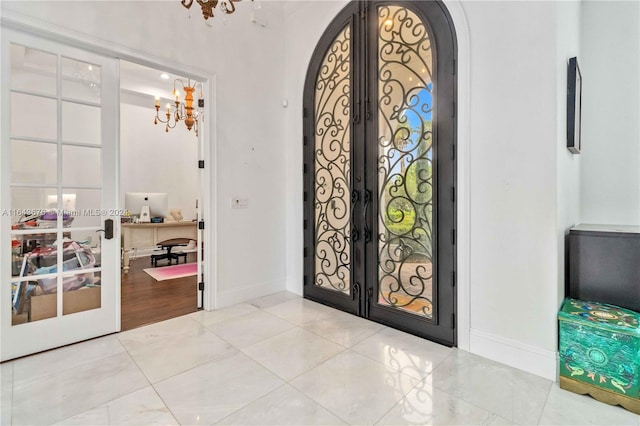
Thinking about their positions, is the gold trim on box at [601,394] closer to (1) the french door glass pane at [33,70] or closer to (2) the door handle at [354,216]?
(2) the door handle at [354,216]

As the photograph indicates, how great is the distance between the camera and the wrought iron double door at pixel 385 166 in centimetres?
243

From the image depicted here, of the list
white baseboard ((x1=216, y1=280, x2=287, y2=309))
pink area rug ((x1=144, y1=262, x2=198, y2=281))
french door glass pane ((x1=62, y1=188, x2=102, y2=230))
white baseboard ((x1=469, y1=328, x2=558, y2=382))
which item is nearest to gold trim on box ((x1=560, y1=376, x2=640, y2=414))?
white baseboard ((x1=469, y1=328, x2=558, y2=382))

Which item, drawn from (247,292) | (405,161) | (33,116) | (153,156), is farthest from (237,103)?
(153,156)

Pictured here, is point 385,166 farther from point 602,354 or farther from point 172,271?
point 172,271

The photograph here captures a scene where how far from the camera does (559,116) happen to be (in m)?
1.95

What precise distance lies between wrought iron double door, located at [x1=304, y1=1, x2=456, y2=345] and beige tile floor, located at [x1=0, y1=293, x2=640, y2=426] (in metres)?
0.47

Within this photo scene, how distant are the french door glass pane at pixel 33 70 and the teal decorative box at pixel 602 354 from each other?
13.3ft

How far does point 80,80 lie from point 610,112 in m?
4.64

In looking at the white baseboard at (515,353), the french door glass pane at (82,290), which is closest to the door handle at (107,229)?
the french door glass pane at (82,290)

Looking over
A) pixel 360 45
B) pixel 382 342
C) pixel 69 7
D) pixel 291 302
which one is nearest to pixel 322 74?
pixel 360 45

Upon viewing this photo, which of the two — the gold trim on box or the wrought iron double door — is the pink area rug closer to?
the wrought iron double door

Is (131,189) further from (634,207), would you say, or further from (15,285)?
(634,207)

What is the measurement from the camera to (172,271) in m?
5.06

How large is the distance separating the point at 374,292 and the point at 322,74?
8.01ft
